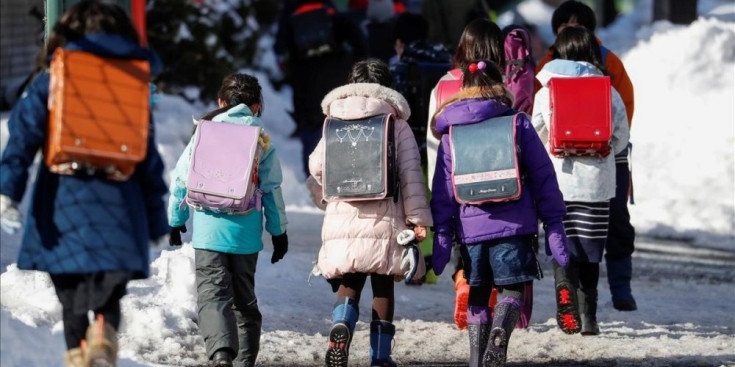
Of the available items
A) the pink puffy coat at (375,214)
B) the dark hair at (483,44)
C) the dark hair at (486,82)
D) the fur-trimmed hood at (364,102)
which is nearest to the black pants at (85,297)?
the pink puffy coat at (375,214)

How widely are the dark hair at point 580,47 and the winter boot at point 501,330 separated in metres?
1.96

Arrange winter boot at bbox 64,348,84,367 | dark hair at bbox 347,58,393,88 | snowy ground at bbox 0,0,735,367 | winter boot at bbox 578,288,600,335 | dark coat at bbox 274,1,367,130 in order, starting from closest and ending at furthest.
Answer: winter boot at bbox 64,348,84,367
dark hair at bbox 347,58,393,88
snowy ground at bbox 0,0,735,367
winter boot at bbox 578,288,600,335
dark coat at bbox 274,1,367,130

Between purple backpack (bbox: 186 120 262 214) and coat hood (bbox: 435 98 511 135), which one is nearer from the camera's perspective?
purple backpack (bbox: 186 120 262 214)

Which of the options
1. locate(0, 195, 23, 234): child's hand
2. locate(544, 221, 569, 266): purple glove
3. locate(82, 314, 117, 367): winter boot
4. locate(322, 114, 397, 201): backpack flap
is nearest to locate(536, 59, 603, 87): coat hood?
locate(544, 221, 569, 266): purple glove

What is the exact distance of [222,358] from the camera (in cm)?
695

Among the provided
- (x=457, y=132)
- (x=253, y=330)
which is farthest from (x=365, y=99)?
(x=253, y=330)

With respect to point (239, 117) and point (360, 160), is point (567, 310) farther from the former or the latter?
point (239, 117)

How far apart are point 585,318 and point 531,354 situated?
1.85 feet

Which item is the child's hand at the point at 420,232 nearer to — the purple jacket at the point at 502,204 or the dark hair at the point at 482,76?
the purple jacket at the point at 502,204

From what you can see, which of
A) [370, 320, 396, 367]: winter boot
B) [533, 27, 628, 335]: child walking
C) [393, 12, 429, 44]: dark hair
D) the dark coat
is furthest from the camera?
the dark coat

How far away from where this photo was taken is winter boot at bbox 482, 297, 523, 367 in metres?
7.07

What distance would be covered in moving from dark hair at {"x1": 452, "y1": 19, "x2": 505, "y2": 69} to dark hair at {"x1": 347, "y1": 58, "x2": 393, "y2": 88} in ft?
2.51

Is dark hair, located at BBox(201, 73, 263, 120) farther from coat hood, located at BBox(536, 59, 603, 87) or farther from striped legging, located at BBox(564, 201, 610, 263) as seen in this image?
striped legging, located at BBox(564, 201, 610, 263)

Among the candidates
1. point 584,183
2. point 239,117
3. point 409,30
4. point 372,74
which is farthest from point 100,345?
point 409,30
